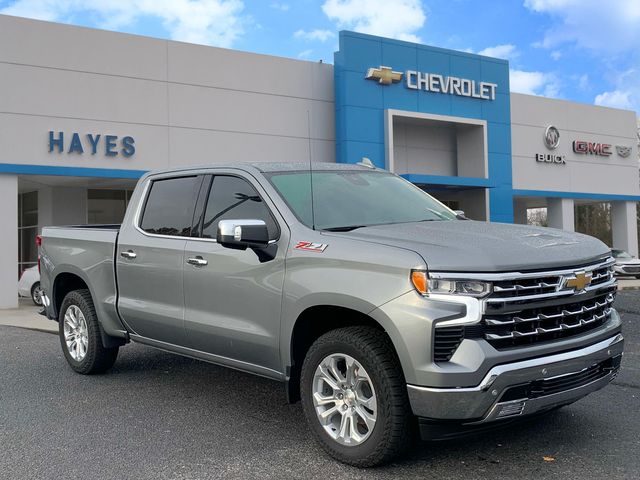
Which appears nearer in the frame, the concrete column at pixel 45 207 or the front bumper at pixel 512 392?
the front bumper at pixel 512 392

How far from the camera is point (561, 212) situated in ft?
92.5

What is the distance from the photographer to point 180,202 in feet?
18.1

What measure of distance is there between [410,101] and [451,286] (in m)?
20.1

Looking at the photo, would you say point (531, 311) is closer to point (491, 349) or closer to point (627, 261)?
point (491, 349)

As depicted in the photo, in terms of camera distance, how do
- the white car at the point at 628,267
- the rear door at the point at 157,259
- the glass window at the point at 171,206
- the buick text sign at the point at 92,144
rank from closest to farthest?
1. the rear door at the point at 157,259
2. the glass window at the point at 171,206
3. the buick text sign at the point at 92,144
4. the white car at the point at 628,267

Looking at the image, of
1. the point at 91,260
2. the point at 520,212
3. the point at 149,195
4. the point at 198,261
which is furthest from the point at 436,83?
the point at 198,261

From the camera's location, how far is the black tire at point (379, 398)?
3662 mm

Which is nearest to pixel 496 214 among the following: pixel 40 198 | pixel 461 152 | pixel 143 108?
pixel 461 152

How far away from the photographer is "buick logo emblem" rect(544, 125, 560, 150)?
27312 millimetres

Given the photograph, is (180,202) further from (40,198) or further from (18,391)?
(40,198)

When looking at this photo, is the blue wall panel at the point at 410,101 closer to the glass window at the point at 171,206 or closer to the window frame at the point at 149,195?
the window frame at the point at 149,195

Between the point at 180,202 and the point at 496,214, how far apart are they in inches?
830

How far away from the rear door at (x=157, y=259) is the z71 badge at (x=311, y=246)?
1.29 metres

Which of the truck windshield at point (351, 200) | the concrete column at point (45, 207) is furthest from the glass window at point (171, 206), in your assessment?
the concrete column at point (45, 207)
